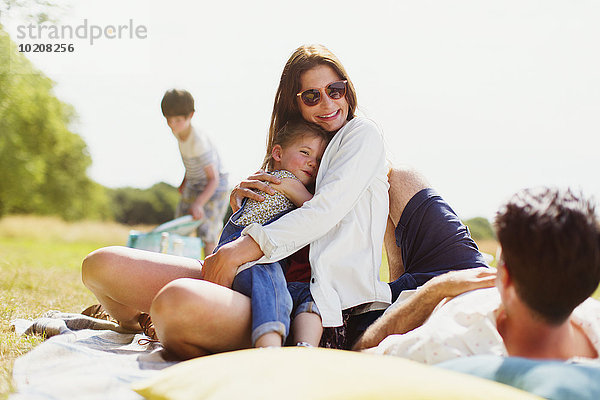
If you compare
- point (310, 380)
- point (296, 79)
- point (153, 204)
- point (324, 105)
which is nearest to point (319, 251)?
point (324, 105)

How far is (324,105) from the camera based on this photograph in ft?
10.6

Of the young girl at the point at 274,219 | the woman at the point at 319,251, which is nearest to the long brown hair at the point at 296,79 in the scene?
the woman at the point at 319,251

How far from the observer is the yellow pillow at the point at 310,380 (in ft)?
5.03

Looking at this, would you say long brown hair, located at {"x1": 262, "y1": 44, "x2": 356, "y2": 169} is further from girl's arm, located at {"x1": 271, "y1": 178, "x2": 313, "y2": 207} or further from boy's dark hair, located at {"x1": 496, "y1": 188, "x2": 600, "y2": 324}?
boy's dark hair, located at {"x1": 496, "y1": 188, "x2": 600, "y2": 324}

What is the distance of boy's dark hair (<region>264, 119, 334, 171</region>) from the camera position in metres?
3.22

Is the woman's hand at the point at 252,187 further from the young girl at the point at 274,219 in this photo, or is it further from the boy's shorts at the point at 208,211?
the boy's shorts at the point at 208,211

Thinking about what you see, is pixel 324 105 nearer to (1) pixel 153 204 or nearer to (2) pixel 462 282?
(2) pixel 462 282

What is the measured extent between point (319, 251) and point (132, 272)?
919 mm

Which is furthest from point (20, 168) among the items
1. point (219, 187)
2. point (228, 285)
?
point (228, 285)

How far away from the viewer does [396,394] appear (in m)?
1.52

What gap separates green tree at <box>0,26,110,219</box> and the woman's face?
1827 cm

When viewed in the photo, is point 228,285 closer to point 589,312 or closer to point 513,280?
point 513,280

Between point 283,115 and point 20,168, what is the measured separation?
72.9 feet

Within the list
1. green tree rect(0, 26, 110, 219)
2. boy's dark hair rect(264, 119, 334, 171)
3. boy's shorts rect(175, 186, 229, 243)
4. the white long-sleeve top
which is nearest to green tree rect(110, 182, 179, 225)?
green tree rect(0, 26, 110, 219)
